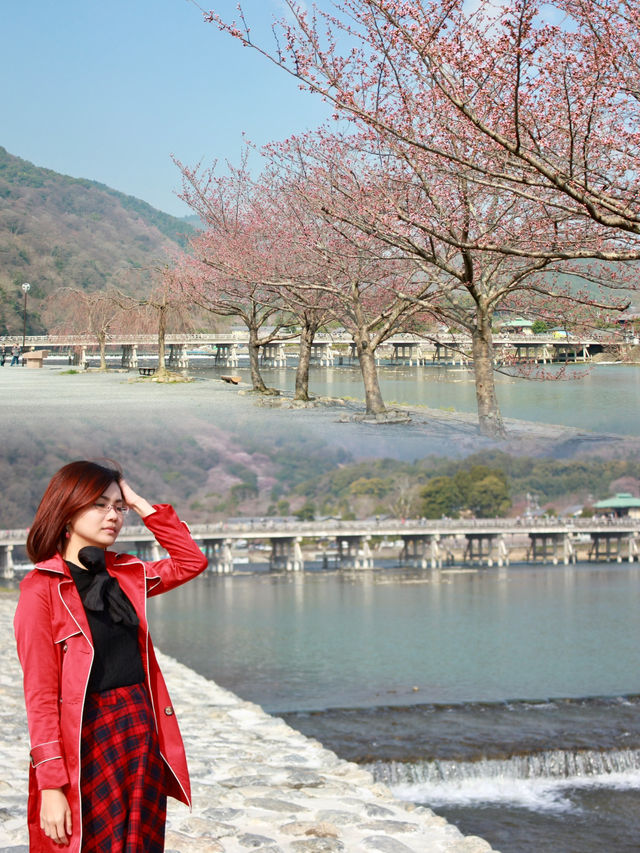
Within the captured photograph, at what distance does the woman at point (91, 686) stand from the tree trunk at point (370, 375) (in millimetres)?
13802

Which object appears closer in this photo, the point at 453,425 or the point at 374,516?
the point at 453,425

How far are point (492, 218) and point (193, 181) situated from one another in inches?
476

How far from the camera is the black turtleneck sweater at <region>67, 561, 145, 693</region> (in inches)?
85.0

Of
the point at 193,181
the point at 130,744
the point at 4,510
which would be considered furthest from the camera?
the point at 4,510

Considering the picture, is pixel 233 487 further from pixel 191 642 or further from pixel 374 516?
pixel 191 642

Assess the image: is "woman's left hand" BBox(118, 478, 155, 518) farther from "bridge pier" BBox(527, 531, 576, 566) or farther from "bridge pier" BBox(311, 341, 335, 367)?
"bridge pier" BBox(527, 531, 576, 566)

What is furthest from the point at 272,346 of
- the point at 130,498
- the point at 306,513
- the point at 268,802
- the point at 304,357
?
the point at 130,498

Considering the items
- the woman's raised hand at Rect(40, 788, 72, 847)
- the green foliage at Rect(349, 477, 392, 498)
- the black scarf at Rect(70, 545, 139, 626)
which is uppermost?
the black scarf at Rect(70, 545, 139, 626)

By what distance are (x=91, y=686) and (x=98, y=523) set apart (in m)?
0.38

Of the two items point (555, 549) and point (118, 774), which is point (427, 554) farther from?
point (118, 774)

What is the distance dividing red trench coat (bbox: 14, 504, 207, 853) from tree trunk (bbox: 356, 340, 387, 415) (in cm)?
1385

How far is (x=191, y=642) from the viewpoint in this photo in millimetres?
24531

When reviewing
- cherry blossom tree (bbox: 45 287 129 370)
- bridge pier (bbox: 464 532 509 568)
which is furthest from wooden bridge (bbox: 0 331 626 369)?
bridge pier (bbox: 464 532 509 568)

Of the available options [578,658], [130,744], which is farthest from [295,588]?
[130,744]
